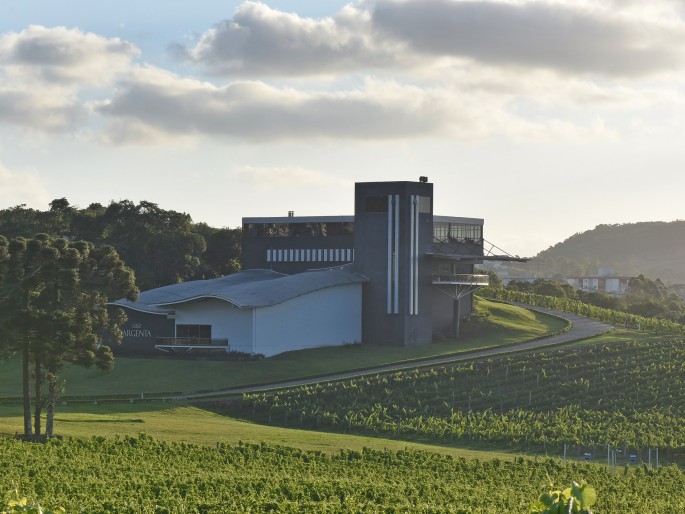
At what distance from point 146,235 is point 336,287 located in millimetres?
32064

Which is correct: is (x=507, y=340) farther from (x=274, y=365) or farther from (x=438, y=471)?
(x=438, y=471)

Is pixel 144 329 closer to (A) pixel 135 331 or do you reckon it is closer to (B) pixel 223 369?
(A) pixel 135 331

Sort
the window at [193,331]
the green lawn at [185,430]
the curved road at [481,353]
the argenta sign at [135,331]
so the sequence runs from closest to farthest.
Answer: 1. the green lawn at [185,430]
2. the curved road at [481,353]
3. the window at [193,331]
4. the argenta sign at [135,331]

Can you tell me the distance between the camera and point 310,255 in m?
116

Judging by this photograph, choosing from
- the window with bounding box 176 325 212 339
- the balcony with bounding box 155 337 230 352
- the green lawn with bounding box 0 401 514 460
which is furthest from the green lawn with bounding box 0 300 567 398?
the green lawn with bounding box 0 401 514 460

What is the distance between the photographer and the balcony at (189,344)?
9775 cm

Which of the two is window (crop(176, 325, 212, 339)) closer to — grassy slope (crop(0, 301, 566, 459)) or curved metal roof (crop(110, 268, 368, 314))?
curved metal roof (crop(110, 268, 368, 314))

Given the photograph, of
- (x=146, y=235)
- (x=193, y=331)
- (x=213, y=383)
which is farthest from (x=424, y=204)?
(x=146, y=235)

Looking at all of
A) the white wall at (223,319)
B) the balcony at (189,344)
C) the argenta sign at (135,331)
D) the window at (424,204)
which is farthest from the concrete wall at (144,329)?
the window at (424,204)

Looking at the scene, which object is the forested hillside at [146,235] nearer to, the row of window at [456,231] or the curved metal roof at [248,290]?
the curved metal roof at [248,290]

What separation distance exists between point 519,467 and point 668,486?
A: 6544 mm

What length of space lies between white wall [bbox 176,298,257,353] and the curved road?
34.4 feet

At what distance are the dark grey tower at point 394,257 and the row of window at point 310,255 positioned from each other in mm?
6069

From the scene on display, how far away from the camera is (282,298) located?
9712 centimetres
